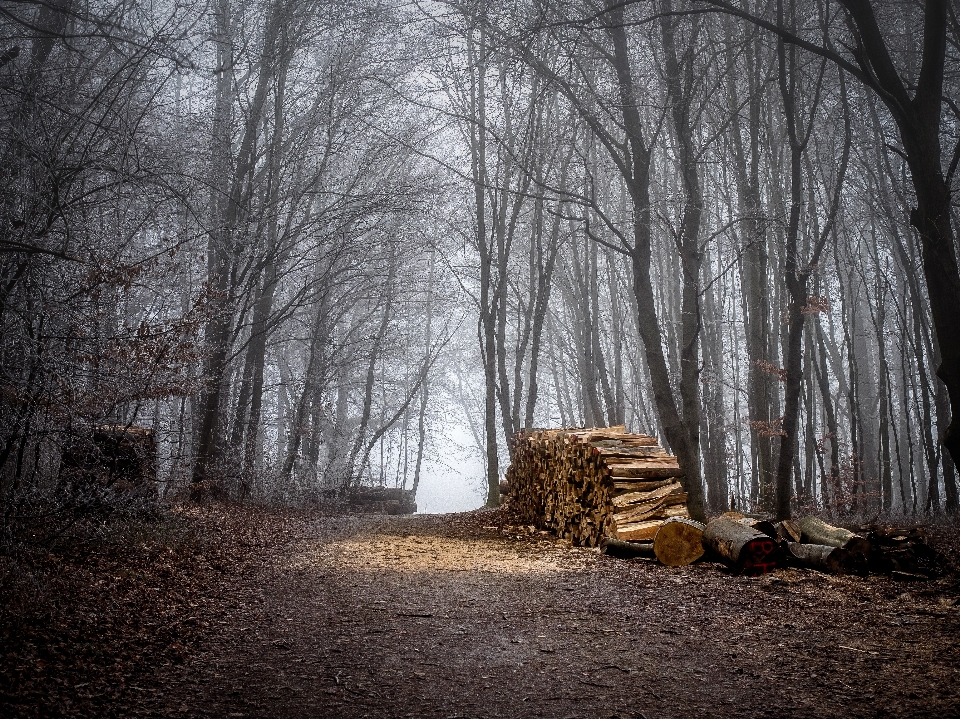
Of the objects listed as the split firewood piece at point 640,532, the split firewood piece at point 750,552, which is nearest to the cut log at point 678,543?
the split firewood piece at point 750,552

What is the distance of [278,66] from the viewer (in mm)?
11000

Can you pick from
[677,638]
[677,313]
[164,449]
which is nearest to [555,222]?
[677,313]

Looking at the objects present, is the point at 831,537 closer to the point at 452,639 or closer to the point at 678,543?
the point at 678,543

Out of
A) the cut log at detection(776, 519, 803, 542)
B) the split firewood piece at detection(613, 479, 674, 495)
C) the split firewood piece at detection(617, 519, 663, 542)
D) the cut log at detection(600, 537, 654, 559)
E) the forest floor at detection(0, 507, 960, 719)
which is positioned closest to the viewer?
the forest floor at detection(0, 507, 960, 719)

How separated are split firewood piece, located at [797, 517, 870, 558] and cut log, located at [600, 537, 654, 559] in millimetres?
1460

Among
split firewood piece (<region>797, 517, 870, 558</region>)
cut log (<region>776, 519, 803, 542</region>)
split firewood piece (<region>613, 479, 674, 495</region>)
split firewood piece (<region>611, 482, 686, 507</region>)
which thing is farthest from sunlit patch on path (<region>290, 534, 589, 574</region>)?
split firewood piece (<region>797, 517, 870, 558</region>)

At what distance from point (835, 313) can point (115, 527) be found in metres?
20.2

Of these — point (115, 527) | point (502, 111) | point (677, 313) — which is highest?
point (502, 111)

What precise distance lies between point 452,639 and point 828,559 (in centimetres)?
347

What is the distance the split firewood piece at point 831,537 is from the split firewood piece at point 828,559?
7 centimetres

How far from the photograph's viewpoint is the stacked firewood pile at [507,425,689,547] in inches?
278

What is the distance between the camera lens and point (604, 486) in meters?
7.50

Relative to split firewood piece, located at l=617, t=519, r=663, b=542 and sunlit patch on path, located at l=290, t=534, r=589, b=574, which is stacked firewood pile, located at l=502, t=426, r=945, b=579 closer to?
split firewood piece, located at l=617, t=519, r=663, b=542

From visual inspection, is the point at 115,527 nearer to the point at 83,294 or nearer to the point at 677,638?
the point at 83,294
